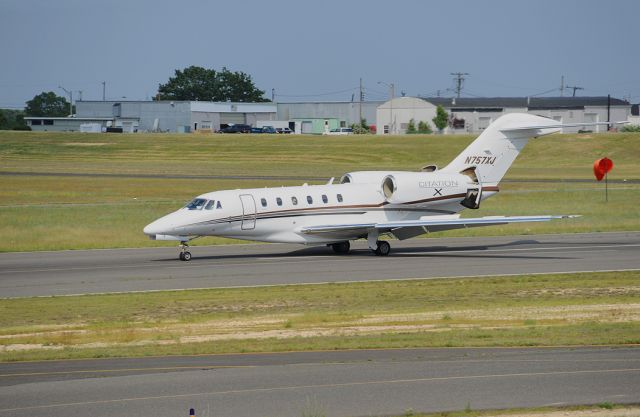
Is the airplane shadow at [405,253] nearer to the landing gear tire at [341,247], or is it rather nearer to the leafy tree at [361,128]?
the landing gear tire at [341,247]

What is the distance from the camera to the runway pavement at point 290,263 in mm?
29031

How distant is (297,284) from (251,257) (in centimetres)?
684

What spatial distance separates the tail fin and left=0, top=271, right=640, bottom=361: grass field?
8779 millimetres

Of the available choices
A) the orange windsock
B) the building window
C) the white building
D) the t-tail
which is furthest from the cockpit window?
the building window

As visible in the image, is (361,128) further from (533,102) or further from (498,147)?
(498,147)

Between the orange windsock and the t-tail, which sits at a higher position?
the t-tail

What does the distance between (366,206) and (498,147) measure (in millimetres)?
6099

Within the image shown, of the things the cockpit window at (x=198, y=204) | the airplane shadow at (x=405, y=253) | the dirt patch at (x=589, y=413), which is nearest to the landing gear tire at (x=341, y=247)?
the airplane shadow at (x=405, y=253)

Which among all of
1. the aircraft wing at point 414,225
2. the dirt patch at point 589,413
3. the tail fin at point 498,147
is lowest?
the dirt patch at point 589,413

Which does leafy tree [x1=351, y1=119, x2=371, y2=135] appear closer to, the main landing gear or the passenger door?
the passenger door

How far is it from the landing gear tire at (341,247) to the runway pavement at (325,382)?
57.5 ft

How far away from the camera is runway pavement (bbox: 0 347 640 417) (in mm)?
14078

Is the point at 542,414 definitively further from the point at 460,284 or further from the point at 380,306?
the point at 460,284

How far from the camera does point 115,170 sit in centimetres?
8081
